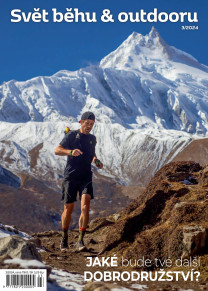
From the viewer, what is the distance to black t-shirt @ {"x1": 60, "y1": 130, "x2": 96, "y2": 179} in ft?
22.7

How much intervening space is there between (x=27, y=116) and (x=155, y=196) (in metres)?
163

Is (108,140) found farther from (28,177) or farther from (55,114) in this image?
(55,114)

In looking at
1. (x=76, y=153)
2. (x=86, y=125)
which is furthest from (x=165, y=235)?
(x=86, y=125)

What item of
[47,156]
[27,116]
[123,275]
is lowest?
[123,275]

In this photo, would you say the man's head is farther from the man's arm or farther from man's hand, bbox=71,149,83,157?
man's hand, bbox=71,149,83,157

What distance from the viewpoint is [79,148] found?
697 centimetres

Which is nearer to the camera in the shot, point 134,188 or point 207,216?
point 207,216

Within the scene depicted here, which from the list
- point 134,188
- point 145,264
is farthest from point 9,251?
point 134,188

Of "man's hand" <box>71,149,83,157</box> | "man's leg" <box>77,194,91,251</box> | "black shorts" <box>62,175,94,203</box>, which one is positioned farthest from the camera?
"black shorts" <box>62,175,94,203</box>

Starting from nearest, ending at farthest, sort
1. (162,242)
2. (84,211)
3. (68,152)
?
(162,242) < (68,152) < (84,211)

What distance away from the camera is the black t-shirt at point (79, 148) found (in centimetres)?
692

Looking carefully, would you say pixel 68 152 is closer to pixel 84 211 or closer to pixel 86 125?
pixel 86 125

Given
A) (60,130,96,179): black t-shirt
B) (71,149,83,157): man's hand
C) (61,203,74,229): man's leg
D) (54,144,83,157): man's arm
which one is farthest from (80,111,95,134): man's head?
(61,203,74,229): man's leg

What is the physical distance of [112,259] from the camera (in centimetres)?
593
